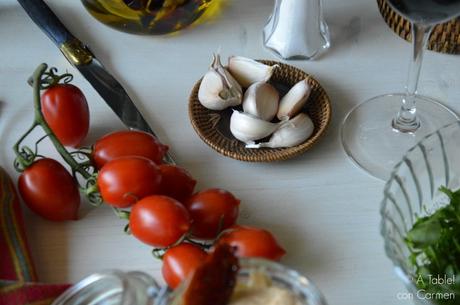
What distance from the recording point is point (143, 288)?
21.9 inches

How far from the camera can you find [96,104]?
2.76ft

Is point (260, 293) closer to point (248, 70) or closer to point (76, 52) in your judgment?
point (248, 70)

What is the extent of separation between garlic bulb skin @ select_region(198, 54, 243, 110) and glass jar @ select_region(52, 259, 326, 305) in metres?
0.28

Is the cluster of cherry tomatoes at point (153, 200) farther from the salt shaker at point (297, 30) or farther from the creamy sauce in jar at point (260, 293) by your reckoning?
the salt shaker at point (297, 30)

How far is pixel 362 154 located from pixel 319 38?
196mm

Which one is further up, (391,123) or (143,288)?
(143,288)

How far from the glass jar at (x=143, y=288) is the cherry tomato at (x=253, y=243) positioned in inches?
3.5

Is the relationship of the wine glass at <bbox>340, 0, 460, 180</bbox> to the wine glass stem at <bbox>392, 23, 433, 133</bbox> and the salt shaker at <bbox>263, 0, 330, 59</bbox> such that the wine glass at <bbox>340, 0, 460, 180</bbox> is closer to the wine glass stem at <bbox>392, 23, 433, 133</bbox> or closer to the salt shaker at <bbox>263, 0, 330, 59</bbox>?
the wine glass stem at <bbox>392, 23, 433, 133</bbox>

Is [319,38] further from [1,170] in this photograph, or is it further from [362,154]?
[1,170]

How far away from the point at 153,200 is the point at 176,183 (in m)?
0.05

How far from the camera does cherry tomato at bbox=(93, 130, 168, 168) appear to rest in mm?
706

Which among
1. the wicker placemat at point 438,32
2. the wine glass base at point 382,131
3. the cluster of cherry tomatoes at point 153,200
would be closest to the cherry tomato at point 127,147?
the cluster of cherry tomatoes at point 153,200

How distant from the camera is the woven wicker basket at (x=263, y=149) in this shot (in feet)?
2.46

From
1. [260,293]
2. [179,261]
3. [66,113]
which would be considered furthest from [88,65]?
[260,293]
